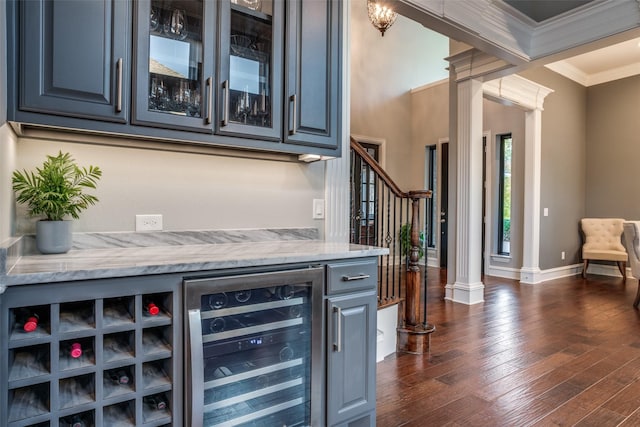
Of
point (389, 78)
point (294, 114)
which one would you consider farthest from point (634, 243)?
point (389, 78)

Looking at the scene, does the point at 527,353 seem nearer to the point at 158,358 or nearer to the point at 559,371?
the point at 559,371

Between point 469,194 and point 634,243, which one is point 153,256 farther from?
point 634,243

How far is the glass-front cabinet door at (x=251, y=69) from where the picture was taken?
5.51 ft

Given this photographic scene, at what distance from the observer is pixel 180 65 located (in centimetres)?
161

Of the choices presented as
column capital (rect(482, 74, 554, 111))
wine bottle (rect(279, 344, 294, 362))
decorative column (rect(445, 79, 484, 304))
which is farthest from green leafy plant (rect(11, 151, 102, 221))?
column capital (rect(482, 74, 554, 111))

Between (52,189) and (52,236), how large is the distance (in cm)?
19

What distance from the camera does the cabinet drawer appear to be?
65.8 inches

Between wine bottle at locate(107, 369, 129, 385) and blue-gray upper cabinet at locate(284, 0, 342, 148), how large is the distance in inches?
48.0

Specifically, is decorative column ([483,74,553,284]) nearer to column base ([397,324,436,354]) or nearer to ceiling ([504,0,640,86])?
ceiling ([504,0,640,86])

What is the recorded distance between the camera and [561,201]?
635 cm

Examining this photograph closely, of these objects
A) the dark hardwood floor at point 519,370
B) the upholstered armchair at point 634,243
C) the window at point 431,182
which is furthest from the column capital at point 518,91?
the dark hardwood floor at point 519,370

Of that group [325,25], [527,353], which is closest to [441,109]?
[527,353]

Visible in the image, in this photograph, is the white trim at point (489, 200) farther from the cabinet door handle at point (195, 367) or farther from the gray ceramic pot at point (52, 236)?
the gray ceramic pot at point (52, 236)

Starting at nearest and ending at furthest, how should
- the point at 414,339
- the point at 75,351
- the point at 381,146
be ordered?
the point at 75,351 → the point at 414,339 → the point at 381,146
